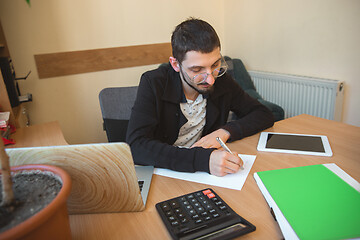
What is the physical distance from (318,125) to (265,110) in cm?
26

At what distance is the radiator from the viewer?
2164 millimetres

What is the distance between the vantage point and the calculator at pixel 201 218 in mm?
569

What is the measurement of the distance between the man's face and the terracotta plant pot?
0.71 meters

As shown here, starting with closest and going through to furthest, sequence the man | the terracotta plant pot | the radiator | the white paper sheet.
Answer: the terracotta plant pot < the white paper sheet < the man < the radiator

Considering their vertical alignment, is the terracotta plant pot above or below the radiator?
above

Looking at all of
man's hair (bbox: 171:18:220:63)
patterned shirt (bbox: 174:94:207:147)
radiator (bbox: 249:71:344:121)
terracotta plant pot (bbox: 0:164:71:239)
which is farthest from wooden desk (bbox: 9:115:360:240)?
radiator (bbox: 249:71:344:121)

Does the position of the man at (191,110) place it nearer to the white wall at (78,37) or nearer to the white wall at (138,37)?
the white wall at (138,37)

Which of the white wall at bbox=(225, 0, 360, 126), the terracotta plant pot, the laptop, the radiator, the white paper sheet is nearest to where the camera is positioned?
the terracotta plant pot

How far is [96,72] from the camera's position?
8.34 ft

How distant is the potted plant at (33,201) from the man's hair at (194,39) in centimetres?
75

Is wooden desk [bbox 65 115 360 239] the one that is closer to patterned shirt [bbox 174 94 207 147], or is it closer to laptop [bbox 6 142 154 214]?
laptop [bbox 6 142 154 214]

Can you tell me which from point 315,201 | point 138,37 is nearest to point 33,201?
point 315,201

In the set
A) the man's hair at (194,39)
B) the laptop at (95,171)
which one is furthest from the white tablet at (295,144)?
the laptop at (95,171)

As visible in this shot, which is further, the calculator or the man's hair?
the man's hair
